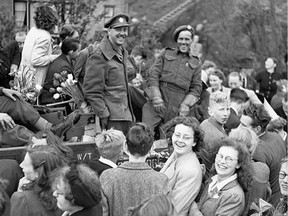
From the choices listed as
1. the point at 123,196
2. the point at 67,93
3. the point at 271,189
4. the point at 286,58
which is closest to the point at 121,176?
the point at 123,196

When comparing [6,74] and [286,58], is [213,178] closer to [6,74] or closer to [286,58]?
[6,74]

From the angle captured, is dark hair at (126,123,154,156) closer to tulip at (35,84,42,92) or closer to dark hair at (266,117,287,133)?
tulip at (35,84,42,92)

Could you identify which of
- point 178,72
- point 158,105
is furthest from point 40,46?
point 178,72

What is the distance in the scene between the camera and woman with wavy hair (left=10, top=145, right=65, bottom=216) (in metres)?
4.92

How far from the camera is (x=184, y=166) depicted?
6.19 metres

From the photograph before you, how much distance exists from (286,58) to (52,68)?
14.4m

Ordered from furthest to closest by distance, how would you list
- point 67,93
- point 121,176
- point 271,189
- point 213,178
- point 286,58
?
point 286,58, point 67,93, point 271,189, point 213,178, point 121,176

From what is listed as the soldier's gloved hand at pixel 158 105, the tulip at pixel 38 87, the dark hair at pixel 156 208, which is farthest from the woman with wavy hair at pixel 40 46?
the dark hair at pixel 156 208

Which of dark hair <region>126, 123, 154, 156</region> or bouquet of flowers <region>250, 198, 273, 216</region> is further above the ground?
dark hair <region>126, 123, 154, 156</region>

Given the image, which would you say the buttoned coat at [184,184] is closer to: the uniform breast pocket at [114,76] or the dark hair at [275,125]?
the uniform breast pocket at [114,76]

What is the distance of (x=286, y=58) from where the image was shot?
851 inches

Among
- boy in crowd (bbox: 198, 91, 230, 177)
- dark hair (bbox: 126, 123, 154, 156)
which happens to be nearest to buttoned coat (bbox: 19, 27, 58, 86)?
boy in crowd (bbox: 198, 91, 230, 177)

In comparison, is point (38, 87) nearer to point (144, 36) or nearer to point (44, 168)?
point (44, 168)

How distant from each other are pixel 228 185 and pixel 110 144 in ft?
3.69
